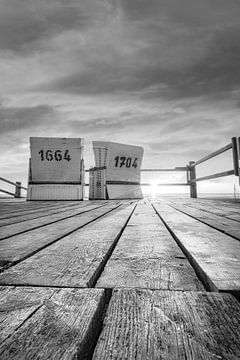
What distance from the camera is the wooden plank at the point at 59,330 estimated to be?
14.0 inches

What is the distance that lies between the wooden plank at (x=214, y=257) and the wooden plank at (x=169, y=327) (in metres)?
0.07

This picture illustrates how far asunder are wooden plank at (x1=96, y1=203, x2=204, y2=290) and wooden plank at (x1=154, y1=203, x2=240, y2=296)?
31mm

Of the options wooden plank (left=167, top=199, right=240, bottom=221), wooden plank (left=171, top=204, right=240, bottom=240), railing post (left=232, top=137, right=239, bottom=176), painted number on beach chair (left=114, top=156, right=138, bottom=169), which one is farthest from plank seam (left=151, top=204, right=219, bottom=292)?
painted number on beach chair (left=114, top=156, right=138, bottom=169)

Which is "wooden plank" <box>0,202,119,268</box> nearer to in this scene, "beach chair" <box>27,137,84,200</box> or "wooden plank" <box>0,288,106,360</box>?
"wooden plank" <box>0,288,106,360</box>

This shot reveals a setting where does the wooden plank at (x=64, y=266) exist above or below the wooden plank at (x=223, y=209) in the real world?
below

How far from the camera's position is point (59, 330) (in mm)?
413

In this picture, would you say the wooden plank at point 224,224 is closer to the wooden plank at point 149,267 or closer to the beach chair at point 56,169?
the wooden plank at point 149,267

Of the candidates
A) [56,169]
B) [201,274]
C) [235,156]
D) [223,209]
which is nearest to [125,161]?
[56,169]

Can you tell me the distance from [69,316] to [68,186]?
7.28 metres

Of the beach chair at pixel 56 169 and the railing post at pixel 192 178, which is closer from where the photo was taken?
the beach chair at pixel 56 169

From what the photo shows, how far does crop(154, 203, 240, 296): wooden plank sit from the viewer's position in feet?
1.97

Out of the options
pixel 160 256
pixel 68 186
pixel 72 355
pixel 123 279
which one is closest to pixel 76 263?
pixel 123 279

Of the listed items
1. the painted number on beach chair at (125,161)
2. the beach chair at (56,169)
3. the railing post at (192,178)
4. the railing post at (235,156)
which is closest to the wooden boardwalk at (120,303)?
the railing post at (235,156)

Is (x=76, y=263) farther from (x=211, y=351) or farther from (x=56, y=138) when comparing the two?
(x=56, y=138)
